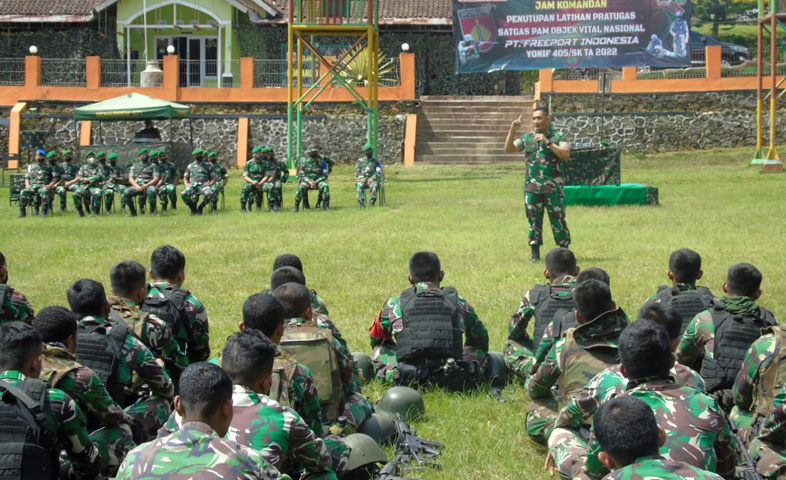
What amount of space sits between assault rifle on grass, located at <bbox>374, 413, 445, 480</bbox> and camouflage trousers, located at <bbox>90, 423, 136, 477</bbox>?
4.19 ft

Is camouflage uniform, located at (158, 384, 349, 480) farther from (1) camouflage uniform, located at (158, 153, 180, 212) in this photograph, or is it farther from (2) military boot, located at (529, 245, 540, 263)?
(1) camouflage uniform, located at (158, 153, 180, 212)

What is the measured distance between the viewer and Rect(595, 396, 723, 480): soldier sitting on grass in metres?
3.47

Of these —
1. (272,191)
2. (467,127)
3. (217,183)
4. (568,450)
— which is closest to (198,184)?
(217,183)

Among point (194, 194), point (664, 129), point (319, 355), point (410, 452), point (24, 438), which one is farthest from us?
point (664, 129)

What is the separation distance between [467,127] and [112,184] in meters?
13.5

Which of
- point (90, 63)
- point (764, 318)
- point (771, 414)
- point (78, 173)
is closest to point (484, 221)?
point (78, 173)

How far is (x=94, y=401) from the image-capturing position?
15.8 feet

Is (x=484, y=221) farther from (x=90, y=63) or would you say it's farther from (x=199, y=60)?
(x=199, y=60)

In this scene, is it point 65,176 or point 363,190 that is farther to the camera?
point 65,176

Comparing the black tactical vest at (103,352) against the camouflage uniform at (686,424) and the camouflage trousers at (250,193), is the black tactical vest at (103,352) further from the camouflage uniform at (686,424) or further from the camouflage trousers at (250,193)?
the camouflage trousers at (250,193)

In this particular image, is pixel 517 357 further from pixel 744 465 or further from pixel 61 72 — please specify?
pixel 61 72

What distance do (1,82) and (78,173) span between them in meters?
12.8

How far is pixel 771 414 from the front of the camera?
4836 mm

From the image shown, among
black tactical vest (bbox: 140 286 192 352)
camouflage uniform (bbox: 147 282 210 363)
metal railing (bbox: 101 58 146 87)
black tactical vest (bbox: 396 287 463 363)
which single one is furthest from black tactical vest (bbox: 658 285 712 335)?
metal railing (bbox: 101 58 146 87)
